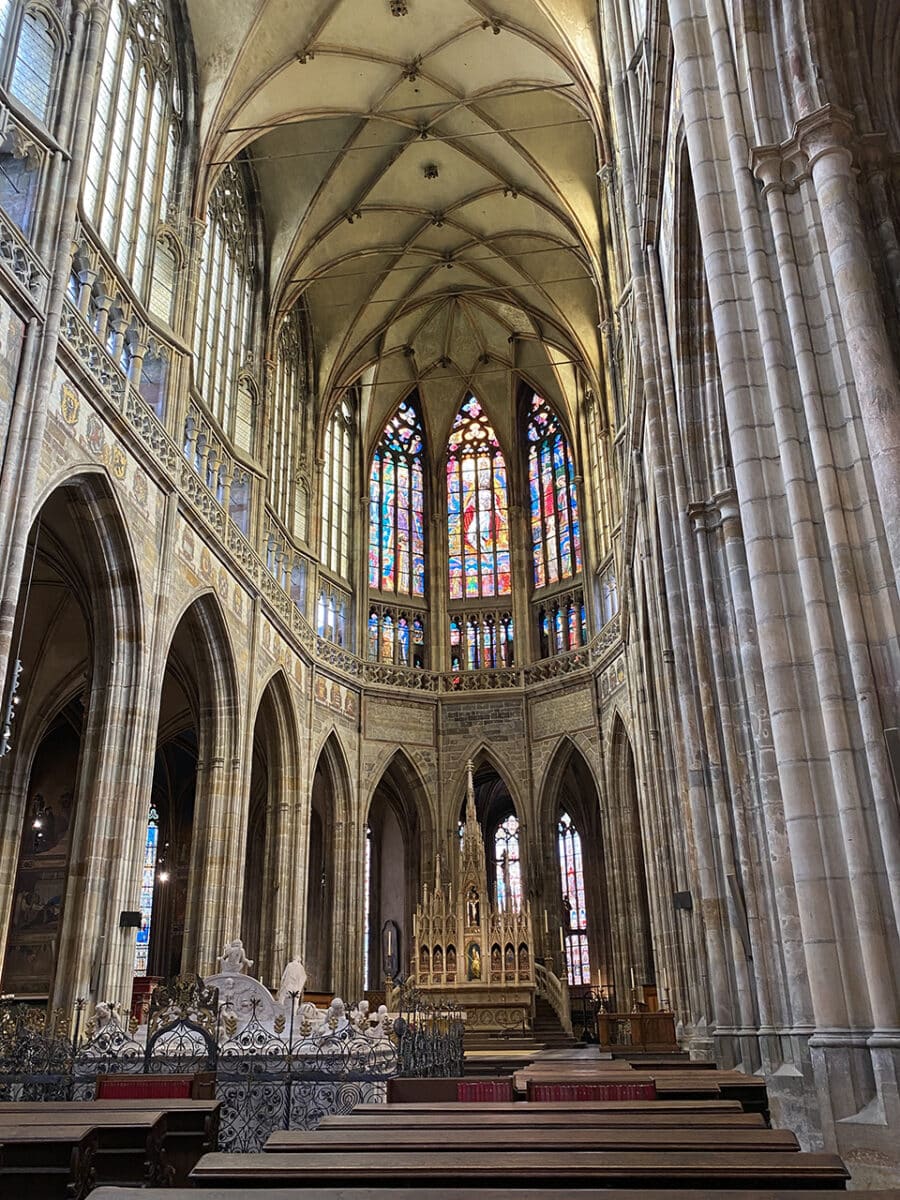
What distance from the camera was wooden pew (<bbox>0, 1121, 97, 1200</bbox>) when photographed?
5.15 m

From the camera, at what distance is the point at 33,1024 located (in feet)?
38.8

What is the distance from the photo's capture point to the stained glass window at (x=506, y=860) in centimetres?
3322

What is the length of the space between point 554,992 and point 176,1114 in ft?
60.7

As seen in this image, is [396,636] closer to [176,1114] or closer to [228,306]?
[228,306]

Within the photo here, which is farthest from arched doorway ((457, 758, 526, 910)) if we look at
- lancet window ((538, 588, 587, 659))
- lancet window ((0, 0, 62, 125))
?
lancet window ((0, 0, 62, 125))

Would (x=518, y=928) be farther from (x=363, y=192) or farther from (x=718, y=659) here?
(x=363, y=192)

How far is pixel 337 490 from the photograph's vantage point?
100ft

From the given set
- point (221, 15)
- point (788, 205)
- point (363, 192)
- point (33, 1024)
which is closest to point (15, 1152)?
point (33, 1024)

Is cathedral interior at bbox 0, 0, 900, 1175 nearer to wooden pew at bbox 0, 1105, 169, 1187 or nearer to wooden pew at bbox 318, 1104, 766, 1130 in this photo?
wooden pew at bbox 318, 1104, 766, 1130

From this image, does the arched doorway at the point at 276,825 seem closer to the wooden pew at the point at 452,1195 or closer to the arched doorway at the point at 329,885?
the arched doorway at the point at 329,885

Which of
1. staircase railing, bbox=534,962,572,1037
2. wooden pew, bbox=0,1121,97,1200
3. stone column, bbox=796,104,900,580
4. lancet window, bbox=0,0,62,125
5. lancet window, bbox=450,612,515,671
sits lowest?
wooden pew, bbox=0,1121,97,1200

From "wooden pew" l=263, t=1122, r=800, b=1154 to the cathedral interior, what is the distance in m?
2.04

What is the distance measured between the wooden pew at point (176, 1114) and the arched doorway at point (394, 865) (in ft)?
70.9

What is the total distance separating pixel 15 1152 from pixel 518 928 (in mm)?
17874
